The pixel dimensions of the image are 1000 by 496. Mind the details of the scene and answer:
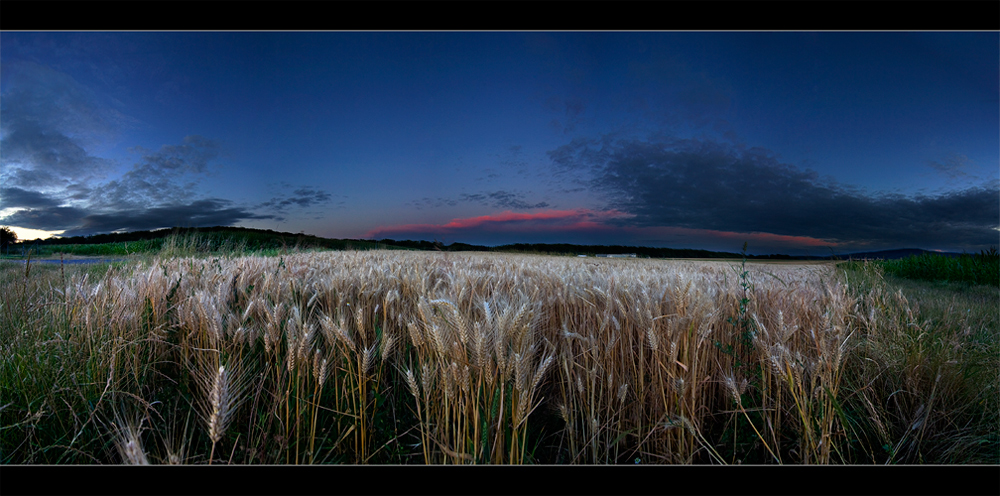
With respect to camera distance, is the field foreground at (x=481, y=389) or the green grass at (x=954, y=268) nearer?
the field foreground at (x=481, y=389)

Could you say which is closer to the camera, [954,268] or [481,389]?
[481,389]

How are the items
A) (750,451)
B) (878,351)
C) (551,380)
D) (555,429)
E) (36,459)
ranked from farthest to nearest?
(878,351)
(551,380)
(555,429)
(750,451)
(36,459)

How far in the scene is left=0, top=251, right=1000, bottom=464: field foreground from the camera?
142 cm

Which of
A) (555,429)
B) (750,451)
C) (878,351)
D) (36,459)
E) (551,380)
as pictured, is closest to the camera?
(36,459)

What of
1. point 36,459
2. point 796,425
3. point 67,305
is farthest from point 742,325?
point 67,305

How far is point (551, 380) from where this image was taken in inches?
84.1

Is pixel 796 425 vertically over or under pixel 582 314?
under

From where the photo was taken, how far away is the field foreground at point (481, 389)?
1420 mm

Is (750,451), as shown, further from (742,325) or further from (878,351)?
(878,351)

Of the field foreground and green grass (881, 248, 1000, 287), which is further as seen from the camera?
green grass (881, 248, 1000, 287)

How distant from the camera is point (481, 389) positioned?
156cm
